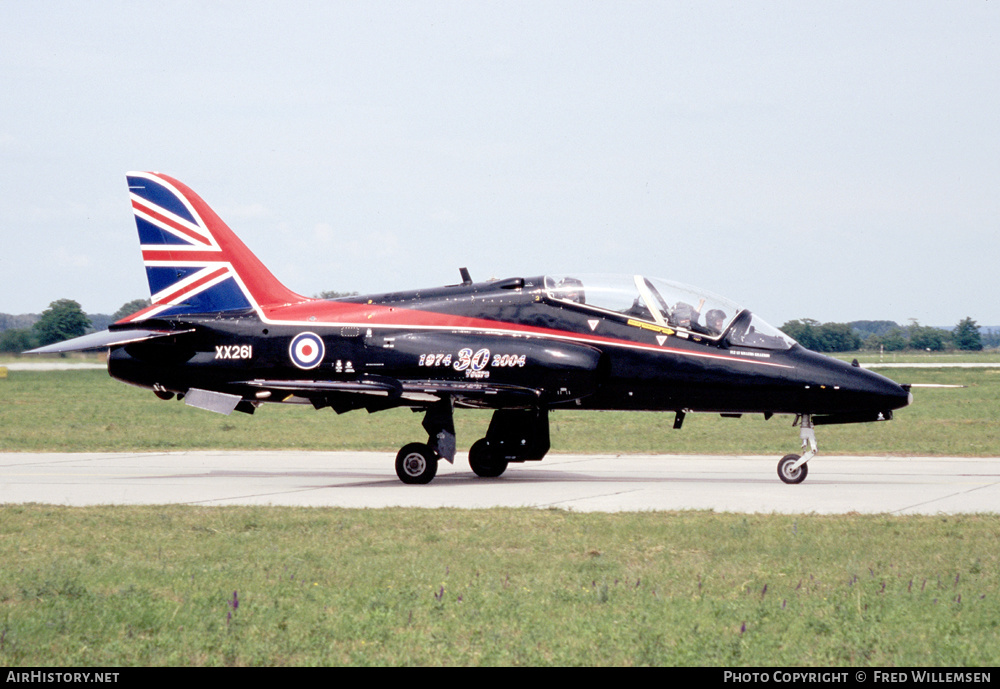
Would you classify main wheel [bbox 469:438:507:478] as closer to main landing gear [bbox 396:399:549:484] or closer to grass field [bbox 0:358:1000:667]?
main landing gear [bbox 396:399:549:484]

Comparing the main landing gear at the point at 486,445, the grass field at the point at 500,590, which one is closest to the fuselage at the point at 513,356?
the main landing gear at the point at 486,445

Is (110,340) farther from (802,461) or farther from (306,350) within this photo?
(802,461)

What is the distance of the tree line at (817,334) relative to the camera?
31.0m

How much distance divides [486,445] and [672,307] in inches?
158

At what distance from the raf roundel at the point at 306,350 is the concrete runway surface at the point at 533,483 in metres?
1.94

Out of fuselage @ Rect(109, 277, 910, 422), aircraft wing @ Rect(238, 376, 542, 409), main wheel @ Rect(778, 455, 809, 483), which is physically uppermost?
fuselage @ Rect(109, 277, 910, 422)

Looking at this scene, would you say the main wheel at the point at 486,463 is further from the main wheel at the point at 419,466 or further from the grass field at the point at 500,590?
the grass field at the point at 500,590

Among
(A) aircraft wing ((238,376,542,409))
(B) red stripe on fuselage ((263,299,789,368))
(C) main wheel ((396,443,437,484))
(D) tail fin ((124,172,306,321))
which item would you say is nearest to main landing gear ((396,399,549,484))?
(C) main wheel ((396,443,437,484))

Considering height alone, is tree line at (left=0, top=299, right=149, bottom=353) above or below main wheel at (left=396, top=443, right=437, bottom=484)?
above

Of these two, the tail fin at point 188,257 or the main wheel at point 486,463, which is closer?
the main wheel at point 486,463

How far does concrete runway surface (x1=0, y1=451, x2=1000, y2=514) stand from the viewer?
565 inches

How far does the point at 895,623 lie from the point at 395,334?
447 inches

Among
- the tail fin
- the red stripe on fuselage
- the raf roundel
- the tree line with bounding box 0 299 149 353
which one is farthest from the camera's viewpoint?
the tree line with bounding box 0 299 149 353

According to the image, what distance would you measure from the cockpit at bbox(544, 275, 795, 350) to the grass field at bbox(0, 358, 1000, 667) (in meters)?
4.48
